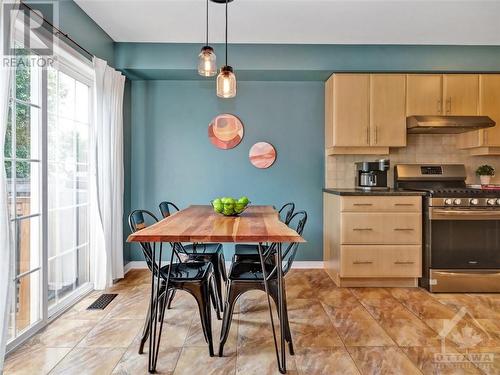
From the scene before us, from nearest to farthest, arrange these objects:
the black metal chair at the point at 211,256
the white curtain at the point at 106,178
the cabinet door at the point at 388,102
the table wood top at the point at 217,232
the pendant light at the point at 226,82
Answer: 1. the table wood top at the point at 217,232
2. the pendant light at the point at 226,82
3. the black metal chair at the point at 211,256
4. the white curtain at the point at 106,178
5. the cabinet door at the point at 388,102

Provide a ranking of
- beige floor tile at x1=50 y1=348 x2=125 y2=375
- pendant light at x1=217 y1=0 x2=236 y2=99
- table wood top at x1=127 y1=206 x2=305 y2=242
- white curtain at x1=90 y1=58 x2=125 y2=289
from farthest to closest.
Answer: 1. white curtain at x1=90 y1=58 x2=125 y2=289
2. pendant light at x1=217 y1=0 x2=236 y2=99
3. beige floor tile at x1=50 y1=348 x2=125 y2=375
4. table wood top at x1=127 y1=206 x2=305 y2=242

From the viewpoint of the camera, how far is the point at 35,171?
2344 millimetres

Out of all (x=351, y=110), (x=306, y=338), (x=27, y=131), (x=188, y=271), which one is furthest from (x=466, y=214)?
(x=27, y=131)

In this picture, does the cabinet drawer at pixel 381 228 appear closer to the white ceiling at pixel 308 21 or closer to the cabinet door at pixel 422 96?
the cabinet door at pixel 422 96

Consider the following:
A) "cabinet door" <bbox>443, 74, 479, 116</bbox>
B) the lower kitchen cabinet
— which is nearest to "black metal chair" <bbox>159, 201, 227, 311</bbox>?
the lower kitchen cabinet

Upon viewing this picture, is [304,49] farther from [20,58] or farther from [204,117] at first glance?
[20,58]

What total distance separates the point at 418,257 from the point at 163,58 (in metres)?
3.37

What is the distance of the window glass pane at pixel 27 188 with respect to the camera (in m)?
2.17

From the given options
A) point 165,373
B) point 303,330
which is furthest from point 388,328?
point 165,373

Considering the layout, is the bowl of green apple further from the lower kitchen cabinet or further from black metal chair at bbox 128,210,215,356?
the lower kitchen cabinet

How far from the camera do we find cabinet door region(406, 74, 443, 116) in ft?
11.9

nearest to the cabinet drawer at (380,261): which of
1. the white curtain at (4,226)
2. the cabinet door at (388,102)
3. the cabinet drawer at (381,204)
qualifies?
the cabinet drawer at (381,204)

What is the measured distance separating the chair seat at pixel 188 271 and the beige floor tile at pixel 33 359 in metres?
0.79

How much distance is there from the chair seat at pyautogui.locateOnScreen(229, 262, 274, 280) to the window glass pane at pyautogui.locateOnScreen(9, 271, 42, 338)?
4.61ft
